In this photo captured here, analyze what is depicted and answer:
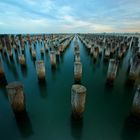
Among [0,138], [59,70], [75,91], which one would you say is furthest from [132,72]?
[0,138]

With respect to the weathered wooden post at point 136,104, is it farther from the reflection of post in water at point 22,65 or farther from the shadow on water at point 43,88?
the reflection of post in water at point 22,65

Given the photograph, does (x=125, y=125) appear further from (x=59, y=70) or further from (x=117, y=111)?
(x=59, y=70)

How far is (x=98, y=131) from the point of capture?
5.35 m

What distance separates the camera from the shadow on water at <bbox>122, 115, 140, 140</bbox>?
5176 millimetres

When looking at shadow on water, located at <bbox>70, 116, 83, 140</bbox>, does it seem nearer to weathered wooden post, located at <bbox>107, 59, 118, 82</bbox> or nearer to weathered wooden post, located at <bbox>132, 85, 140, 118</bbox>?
weathered wooden post, located at <bbox>132, 85, 140, 118</bbox>

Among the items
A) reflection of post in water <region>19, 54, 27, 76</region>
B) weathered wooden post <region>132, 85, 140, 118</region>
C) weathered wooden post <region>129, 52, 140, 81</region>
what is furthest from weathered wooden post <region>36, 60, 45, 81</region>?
weathered wooden post <region>129, 52, 140, 81</region>

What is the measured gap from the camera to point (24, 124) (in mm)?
5535

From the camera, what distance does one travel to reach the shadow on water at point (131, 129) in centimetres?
518

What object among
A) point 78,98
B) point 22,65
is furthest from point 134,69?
point 22,65

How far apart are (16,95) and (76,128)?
2885mm

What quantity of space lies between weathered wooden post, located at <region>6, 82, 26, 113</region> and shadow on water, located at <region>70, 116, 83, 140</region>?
2.38 m

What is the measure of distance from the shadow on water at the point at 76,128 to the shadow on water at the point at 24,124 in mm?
1775

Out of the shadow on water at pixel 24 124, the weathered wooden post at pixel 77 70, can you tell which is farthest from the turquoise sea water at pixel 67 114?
the weathered wooden post at pixel 77 70

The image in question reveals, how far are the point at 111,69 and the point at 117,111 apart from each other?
2.82 metres
